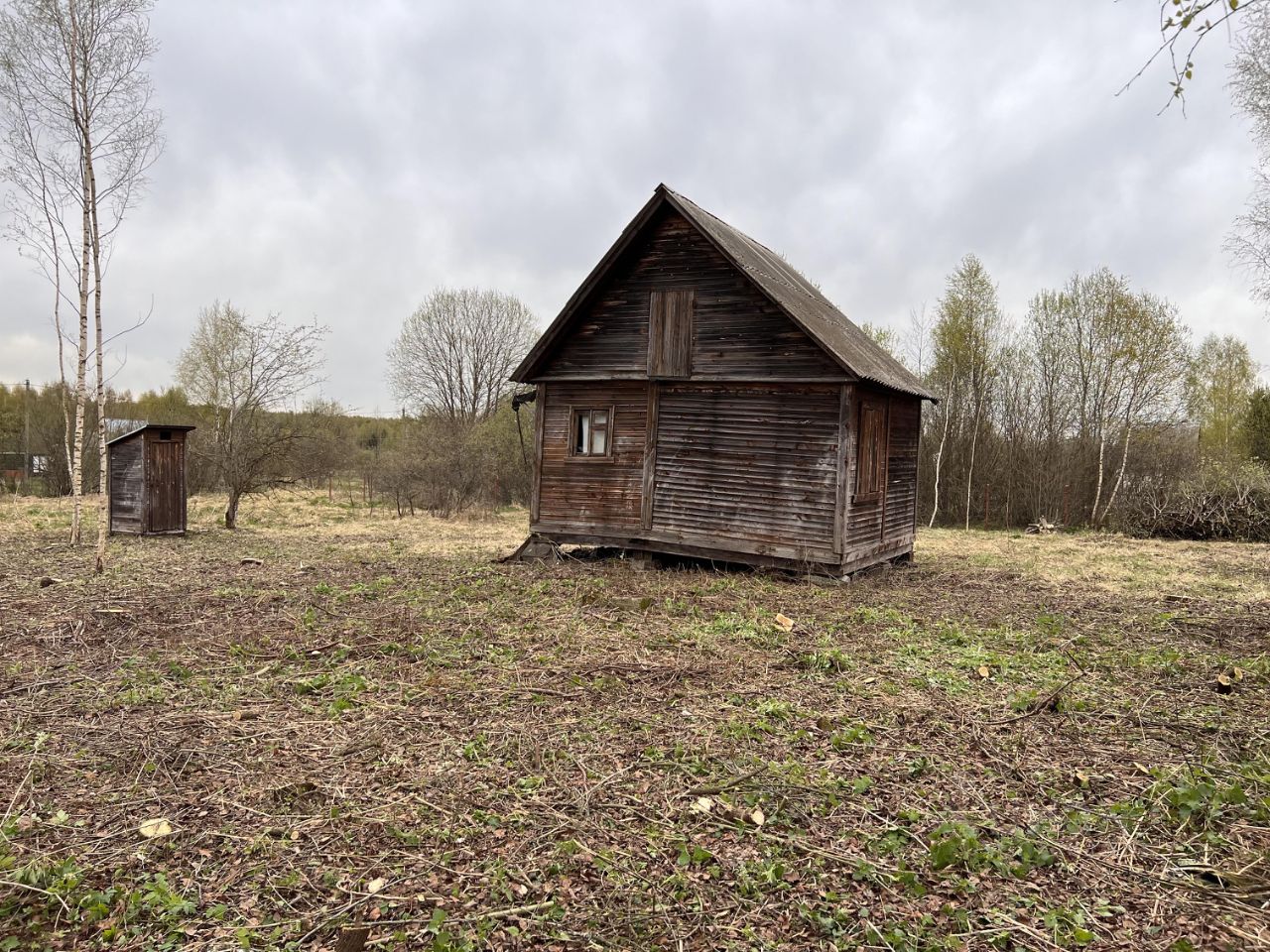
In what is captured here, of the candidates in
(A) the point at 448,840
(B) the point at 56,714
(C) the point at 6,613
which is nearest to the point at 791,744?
(A) the point at 448,840

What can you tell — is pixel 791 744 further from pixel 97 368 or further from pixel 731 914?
pixel 97 368

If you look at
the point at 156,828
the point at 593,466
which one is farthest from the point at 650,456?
the point at 156,828

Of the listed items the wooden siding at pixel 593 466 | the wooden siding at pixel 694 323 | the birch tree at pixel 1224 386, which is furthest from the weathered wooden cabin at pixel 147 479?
the birch tree at pixel 1224 386

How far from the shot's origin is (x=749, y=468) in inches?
472

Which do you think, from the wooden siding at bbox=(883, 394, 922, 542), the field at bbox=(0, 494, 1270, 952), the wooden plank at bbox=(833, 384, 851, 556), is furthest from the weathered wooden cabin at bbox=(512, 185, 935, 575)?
the field at bbox=(0, 494, 1270, 952)

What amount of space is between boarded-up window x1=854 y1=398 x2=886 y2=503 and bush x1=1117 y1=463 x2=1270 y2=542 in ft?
46.7

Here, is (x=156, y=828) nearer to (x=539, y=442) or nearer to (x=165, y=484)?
(x=539, y=442)

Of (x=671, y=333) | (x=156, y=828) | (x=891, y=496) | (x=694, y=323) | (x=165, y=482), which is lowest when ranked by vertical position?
(x=156, y=828)

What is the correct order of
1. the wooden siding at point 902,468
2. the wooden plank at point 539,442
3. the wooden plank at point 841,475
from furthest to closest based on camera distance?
1. the wooden siding at point 902,468
2. the wooden plank at point 539,442
3. the wooden plank at point 841,475

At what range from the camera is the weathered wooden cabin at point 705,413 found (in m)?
11.5

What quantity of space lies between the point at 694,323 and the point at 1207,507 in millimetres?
18332

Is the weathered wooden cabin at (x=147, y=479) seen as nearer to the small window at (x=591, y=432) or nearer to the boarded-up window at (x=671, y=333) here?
the small window at (x=591, y=432)

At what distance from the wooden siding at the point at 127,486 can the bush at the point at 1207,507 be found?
27.4 metres

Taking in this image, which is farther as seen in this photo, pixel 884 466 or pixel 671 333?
pixel 884 466
